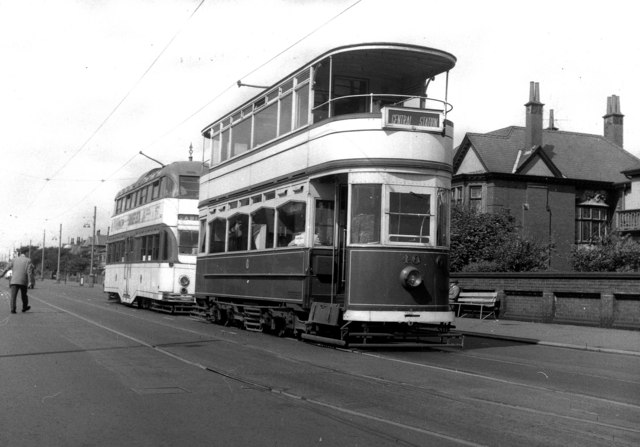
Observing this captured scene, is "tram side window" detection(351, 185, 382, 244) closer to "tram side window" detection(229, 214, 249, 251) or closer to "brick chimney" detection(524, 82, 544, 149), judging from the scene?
"tram side window" detection(229, 214, 249, 251)

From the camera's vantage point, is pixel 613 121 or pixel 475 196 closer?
pixel 475 196

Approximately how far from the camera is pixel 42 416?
21.7ft

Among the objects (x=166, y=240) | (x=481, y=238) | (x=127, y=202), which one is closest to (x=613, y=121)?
(x=481, y=238)

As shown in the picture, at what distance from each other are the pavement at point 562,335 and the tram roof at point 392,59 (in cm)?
667

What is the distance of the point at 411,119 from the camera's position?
42.4ft

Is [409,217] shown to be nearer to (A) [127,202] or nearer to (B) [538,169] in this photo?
(A) [127,202]

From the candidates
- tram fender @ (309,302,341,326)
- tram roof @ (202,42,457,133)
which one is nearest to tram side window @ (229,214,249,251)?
tram roof @ (202,42,457,133)

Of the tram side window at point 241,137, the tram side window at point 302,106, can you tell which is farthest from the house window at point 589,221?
the tram side window at point 302,106

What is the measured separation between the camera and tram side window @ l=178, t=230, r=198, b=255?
2348 centimetres

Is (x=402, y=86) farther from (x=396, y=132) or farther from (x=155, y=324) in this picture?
(x=155, y=324)

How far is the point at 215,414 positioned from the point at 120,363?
374 cm

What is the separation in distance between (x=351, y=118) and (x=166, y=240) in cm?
1231

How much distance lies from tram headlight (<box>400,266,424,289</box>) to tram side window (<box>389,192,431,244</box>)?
0.54m

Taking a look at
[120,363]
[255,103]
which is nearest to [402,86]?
[255,103]
